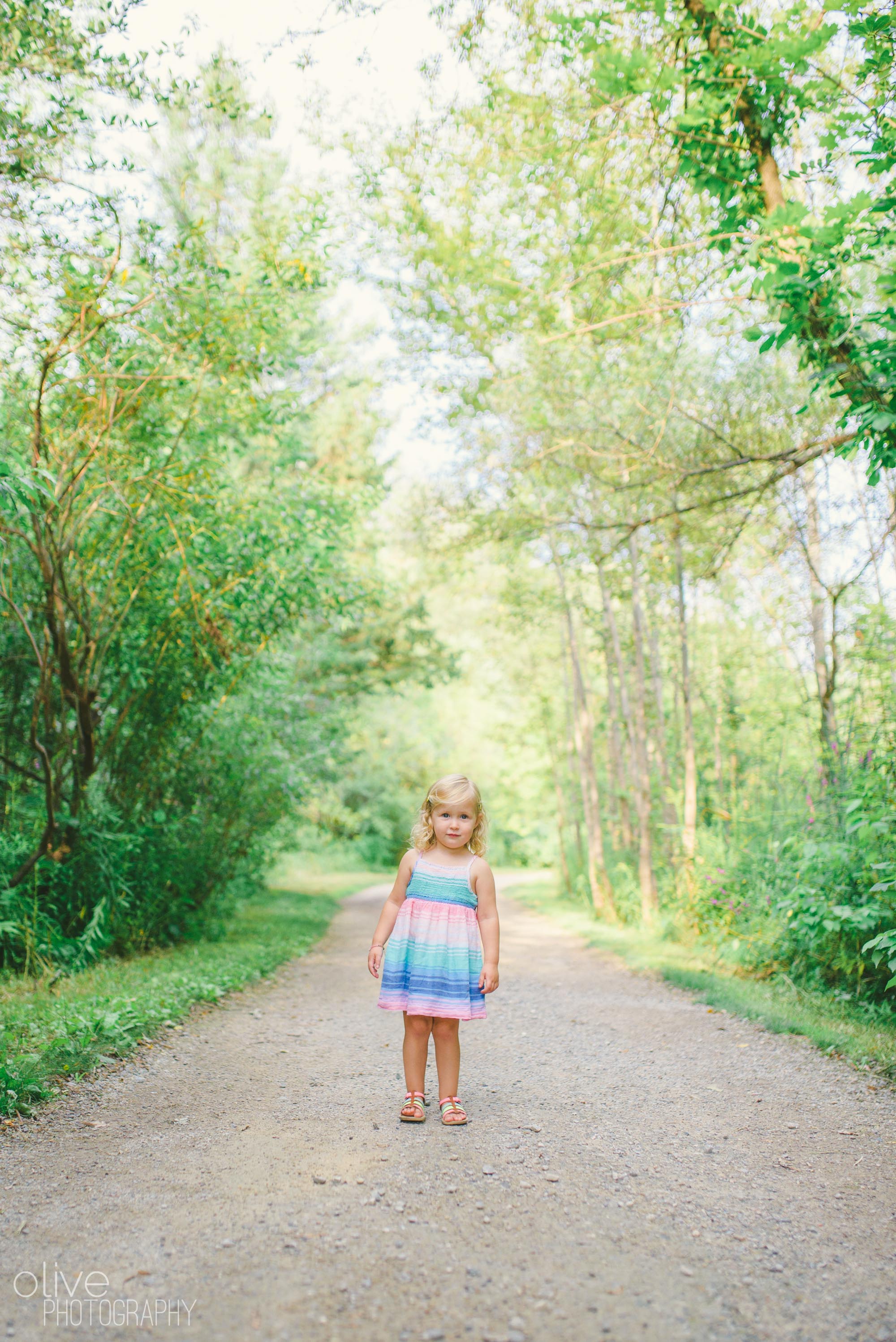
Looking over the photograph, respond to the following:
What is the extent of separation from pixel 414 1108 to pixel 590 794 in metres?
10.9

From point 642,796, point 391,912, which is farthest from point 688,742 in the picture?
point 391,912

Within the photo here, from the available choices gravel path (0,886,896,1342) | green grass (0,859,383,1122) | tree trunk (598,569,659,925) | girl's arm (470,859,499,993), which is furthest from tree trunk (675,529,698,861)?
girl's arm (470,859,499,993)

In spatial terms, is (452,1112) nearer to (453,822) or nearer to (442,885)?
(442,885)

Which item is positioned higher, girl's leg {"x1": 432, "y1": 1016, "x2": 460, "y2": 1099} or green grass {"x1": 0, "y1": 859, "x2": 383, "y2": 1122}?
girl's leg {"x1": 432, "y1": 1016, "x2": 460, "y2": 1099}

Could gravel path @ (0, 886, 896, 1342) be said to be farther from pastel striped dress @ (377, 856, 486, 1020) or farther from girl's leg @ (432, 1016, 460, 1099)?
pastel striped dress @ (377, 856, 486, 1020)

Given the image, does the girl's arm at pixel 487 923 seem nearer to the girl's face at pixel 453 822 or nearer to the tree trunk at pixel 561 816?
the girl's face at pixel 453 822

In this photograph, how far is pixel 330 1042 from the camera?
547 cm

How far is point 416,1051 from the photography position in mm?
3875

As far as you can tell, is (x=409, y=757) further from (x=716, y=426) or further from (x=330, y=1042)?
(x=330, y=1042)

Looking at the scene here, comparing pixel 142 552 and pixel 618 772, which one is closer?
pixel 142 552

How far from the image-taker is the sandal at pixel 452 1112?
371 cm

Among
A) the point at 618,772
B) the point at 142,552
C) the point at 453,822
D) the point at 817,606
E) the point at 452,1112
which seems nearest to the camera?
the point at 452,1112

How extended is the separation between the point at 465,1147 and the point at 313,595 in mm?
5903

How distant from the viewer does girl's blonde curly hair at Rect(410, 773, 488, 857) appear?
13.2 feet
